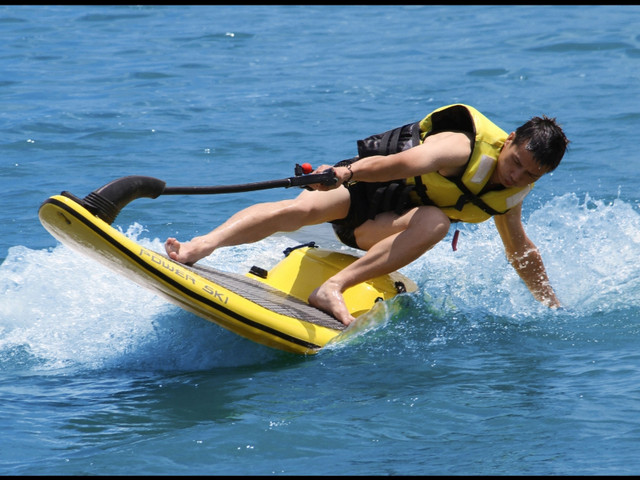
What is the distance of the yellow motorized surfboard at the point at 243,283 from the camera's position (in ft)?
14.5

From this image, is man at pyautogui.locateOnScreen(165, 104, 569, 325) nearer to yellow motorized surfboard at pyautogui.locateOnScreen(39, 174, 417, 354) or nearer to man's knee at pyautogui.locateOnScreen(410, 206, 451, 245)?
man's knee at pyautogui.locateOnScreen(410, 206, 451, 245)

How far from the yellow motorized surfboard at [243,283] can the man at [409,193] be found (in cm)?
14

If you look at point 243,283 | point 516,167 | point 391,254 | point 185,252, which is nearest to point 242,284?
point 243,283

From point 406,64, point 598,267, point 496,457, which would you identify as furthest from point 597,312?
point 406,64

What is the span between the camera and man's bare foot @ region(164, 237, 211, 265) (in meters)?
4.93

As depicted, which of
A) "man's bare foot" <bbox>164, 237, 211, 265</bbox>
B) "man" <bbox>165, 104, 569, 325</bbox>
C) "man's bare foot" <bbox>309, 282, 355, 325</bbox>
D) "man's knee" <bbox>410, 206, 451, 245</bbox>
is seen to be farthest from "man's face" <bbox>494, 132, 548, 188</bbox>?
"man's bare foot" <bbox>164, 237, 211, 265</bbox>

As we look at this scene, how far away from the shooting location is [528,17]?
47.9 feet

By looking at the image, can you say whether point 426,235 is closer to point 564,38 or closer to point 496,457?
point 496,457

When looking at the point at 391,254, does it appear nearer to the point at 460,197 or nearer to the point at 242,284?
the point at 460,197

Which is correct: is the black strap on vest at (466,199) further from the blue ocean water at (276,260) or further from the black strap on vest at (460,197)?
the blue ocean water at (276,260)

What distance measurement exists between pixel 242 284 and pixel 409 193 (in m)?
1.02

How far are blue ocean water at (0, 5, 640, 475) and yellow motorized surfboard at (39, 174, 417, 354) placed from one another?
0.48 feet

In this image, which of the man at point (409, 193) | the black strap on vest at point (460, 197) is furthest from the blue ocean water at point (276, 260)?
the black strap on vest at point (460, 197)

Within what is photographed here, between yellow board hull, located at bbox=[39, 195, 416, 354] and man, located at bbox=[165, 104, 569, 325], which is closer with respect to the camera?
yellow board hull, located at bbox=[39, 195, 416, 354]
